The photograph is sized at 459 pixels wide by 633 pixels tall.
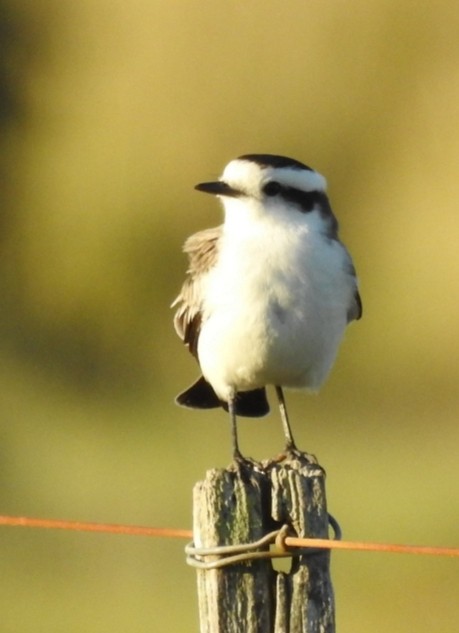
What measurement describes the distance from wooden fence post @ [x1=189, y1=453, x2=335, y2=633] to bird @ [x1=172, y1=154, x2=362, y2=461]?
1.40m

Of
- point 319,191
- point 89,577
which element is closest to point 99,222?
point 89,577

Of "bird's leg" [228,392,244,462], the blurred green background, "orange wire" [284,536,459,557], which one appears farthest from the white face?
the blurred green background

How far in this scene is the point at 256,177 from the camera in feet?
21.1

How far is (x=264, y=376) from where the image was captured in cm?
644

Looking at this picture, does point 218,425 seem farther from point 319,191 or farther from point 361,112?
point 319,191

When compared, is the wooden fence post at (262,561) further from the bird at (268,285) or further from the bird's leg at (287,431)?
the bird's leg at (287,431)

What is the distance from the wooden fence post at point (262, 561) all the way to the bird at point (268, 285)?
55.3 inches

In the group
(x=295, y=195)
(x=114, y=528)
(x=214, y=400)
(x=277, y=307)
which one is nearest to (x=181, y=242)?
(x=214, y=400)

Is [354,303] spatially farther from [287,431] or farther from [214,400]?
[214,400]

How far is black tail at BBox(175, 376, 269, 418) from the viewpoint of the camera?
22.9ft

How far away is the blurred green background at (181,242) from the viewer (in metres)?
15.5

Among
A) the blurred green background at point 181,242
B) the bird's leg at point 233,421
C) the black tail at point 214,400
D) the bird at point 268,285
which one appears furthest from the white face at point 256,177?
the blurred green background at point 181,242

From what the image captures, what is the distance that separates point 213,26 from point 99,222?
3.16m

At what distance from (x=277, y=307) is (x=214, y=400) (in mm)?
995
